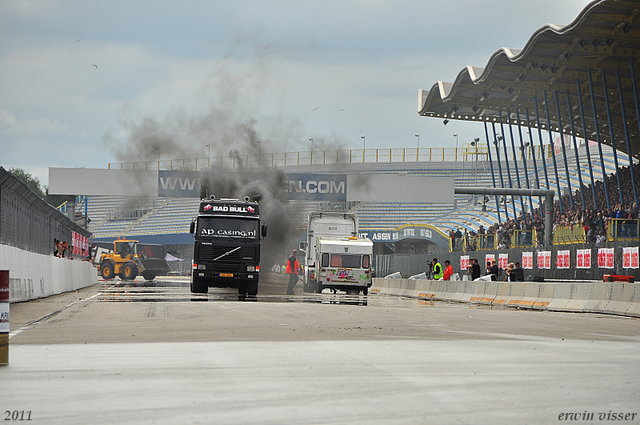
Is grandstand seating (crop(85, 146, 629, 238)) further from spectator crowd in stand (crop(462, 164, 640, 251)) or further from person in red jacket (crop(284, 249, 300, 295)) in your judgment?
person in red jacket (crop(284, 249, 300, 295))

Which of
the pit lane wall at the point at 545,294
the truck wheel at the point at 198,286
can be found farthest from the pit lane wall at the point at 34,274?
the pit lane wall at the point at 545,294

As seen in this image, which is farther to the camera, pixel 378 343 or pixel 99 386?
pixel 378 343

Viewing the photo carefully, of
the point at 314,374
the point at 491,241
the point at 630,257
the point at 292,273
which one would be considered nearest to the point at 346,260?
the point at 292,273

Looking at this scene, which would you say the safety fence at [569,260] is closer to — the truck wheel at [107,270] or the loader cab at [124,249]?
the loader cab at [124,249]

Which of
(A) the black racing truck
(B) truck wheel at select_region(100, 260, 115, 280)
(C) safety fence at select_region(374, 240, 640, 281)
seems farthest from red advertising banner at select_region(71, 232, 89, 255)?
(C) safety fence at select_region(374, 240, 640, 281)

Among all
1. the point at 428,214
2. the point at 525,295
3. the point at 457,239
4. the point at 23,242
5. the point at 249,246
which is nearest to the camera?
the point at 23,242

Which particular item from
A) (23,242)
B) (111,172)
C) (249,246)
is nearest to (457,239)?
(111,172)

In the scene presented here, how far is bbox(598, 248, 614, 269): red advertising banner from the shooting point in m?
26.3

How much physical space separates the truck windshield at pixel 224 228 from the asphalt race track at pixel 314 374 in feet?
46.9

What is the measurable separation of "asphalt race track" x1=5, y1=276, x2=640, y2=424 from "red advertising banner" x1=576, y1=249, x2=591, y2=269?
14488mm

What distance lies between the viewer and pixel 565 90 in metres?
51.3

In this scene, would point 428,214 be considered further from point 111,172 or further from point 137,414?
point 137,414

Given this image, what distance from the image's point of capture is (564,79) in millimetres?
50125

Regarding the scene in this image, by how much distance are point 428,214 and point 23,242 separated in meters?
58.5
